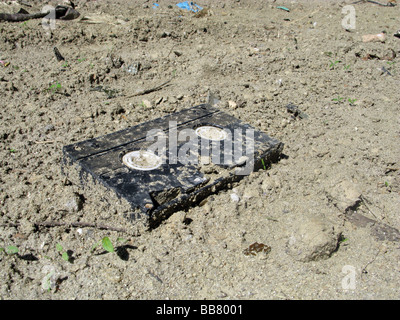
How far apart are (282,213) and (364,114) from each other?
1744 mm

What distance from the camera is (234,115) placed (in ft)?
10.9

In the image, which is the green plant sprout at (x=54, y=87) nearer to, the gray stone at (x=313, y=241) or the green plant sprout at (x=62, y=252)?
the green plant sprout at (x=62, y=252)

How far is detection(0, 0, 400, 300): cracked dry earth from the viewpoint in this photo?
1.87 metres

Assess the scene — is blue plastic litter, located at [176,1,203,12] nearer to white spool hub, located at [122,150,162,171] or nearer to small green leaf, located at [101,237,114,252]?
white spool hub, located at [122,150,162,171]

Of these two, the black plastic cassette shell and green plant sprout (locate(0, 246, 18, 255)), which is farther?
the black plastic cassette shell

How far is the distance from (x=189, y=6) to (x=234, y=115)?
3430mm

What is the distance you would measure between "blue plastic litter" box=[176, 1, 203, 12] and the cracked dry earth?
0.18 metres

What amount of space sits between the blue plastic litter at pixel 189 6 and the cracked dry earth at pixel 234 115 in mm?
175

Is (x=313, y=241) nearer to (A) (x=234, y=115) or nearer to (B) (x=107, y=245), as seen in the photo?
(B) (x=107, y=245)

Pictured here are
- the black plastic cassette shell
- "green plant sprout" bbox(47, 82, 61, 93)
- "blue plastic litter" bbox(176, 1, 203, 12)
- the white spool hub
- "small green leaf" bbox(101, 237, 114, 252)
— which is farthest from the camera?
"blue plastic litter" bbox(176, 1, 203, 12)

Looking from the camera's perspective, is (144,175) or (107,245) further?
(144,175)

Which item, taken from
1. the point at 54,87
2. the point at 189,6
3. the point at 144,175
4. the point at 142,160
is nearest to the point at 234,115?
the point at 142,160

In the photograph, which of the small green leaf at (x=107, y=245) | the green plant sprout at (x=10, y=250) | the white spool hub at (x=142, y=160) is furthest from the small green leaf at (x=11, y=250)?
the white spool hub at (x=142, y=160)

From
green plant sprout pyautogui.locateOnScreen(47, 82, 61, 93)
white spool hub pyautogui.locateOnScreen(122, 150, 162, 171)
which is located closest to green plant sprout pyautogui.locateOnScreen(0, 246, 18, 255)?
white spool hub pyautogui.locateOnScreen(122, 150, 162, 171)
